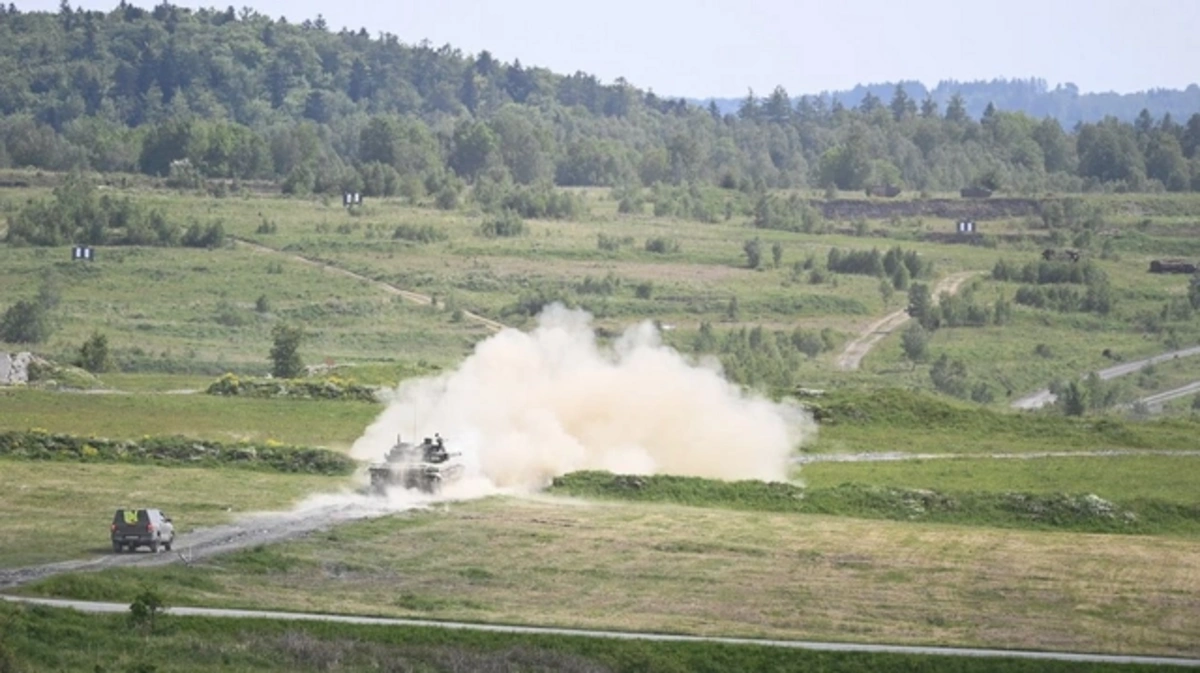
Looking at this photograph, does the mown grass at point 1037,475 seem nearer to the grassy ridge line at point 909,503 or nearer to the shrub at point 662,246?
the grassy ridge line at point 909,503

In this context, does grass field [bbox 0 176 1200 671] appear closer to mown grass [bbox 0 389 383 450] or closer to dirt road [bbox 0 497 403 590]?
mown grass [bbox 0 389 383 450]

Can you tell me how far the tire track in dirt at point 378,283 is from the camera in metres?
146

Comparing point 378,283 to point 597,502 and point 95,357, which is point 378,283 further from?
point 597,502

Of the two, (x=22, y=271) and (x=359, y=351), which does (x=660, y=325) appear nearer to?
(x=359, y=351)

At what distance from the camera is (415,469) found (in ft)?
225

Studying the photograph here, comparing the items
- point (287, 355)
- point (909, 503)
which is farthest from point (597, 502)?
point (287, 355)

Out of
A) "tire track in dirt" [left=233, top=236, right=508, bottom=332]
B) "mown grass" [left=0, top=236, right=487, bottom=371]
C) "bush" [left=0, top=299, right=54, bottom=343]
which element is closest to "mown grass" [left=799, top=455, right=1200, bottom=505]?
"mown grass" [left=0, top=236, right=487, bottom=371]

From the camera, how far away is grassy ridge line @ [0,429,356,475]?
241ft

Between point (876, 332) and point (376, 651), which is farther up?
point (376, 651)

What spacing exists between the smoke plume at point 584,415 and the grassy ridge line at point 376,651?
27248 mm

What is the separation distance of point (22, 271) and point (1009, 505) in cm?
9741

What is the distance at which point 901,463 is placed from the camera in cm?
8162

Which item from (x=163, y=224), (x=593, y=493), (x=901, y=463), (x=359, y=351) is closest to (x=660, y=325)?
(x=359, y=351)

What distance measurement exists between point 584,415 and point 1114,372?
73367 millimetres
